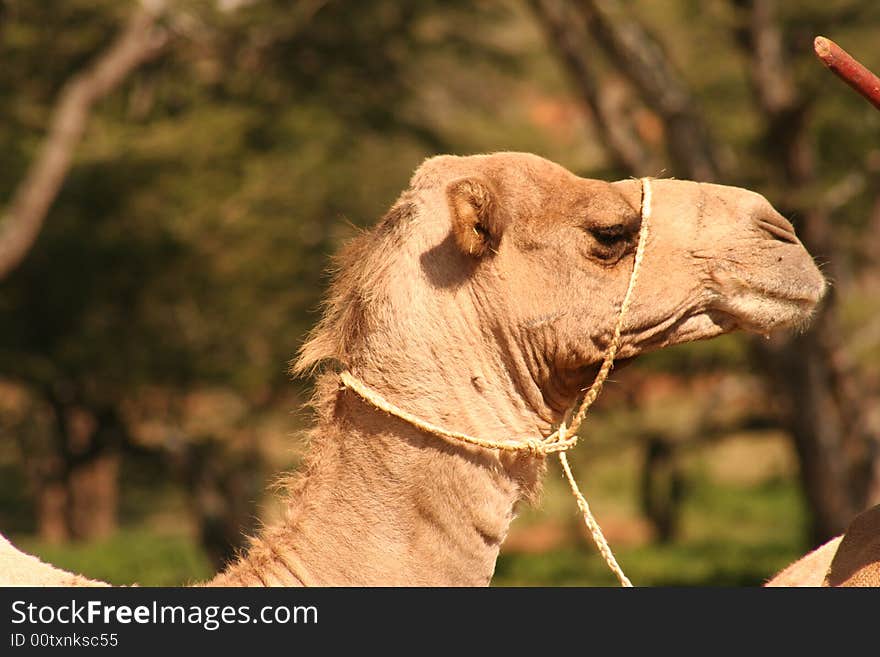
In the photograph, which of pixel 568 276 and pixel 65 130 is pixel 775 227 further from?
pixel 65 130

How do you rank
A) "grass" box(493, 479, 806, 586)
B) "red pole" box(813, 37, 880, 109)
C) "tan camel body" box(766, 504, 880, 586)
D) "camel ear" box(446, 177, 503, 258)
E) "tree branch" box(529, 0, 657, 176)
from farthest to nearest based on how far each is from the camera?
"grass" box(493, 479, 806, 586), "tree branch" box(529, 0, 657, 176), "camel ear" box(446, 177, 503, 258), "tan camel body" box(766, 504, 880, 586), "red pole" box(813, 37, 880, 109)

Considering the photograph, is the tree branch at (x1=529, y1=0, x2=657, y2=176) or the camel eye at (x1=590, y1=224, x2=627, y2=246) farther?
the tree branch at (x1=529, y1=0, x2=657, y2=176)

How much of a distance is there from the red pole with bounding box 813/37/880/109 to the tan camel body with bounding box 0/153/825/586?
459 millimetres

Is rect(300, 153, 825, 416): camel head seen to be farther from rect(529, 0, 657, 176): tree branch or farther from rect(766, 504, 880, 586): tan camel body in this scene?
rect(529, 0, 657, 176): tree branch

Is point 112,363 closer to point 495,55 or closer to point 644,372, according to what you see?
point 495,55

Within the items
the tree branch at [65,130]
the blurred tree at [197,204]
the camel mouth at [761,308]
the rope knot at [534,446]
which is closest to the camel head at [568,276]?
the camel mouth at [761,308]

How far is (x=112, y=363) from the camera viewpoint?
1391 centimetres

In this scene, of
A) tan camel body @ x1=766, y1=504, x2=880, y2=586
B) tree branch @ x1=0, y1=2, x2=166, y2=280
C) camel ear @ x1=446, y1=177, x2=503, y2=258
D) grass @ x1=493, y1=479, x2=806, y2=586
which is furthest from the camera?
grass @ x1=493, y1=479, x2=806, y2=586

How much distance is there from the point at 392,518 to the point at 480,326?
0.53m

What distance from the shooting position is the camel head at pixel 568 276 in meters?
3.38

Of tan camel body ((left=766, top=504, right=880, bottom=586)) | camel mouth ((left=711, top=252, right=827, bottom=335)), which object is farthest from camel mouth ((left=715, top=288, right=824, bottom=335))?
tan camel body ((left=766, top=504, right=880, bottom=586))

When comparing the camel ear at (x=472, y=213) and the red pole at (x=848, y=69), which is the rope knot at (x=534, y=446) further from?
the red pole at (x=848, y=69)

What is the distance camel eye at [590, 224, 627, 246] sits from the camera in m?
3.40
